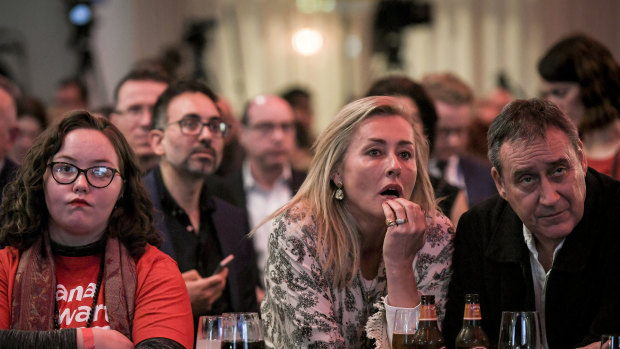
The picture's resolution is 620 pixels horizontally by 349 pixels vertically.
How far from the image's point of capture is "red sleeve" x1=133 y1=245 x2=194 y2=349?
248 centimetres

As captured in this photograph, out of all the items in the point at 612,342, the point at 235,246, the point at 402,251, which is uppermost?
the point at 235,246

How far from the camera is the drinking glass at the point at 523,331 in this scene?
2090 millimetres

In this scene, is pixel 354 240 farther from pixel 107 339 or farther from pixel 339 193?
pixel 107 339

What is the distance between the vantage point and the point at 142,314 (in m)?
2.51

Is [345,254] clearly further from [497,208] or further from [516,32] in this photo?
[516,32]

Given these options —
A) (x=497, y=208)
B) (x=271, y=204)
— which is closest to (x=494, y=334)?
(x=497, y=208)

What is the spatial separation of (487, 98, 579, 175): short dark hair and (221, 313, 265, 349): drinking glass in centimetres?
98

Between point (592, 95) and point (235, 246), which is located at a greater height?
point (592, 95)

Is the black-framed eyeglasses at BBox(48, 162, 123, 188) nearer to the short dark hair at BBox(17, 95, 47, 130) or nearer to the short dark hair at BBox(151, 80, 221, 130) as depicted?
the short dark hair at BBox(151, 80, 221, 130)

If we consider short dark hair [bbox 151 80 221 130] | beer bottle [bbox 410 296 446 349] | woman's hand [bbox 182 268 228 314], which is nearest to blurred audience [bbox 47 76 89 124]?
short dark hair [bbox 151 80 221 130]

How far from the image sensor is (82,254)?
258cm

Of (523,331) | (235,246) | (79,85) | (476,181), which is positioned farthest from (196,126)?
(79,85)

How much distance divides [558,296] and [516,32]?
829 cm

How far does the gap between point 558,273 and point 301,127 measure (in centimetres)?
460
